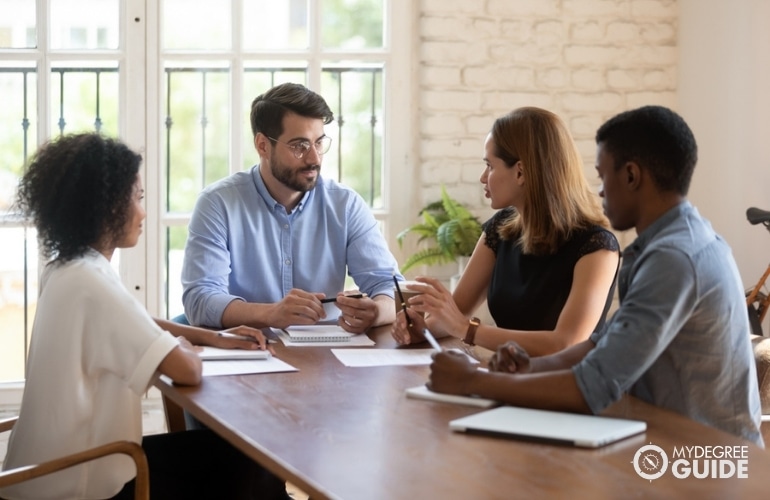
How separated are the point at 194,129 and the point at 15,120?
724mm

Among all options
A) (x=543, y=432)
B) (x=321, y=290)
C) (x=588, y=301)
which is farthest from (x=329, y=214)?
(x=543, y=432)

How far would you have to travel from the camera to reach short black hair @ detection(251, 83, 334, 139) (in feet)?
11.0

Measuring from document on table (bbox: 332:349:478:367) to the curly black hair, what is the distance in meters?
0.66

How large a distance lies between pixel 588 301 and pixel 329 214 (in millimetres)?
1108

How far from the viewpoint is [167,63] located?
4.28 meters

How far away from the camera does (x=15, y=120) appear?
4227 millimetres

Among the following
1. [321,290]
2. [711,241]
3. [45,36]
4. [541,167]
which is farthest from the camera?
[45,36]

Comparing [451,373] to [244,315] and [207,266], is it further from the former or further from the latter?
[207,266]

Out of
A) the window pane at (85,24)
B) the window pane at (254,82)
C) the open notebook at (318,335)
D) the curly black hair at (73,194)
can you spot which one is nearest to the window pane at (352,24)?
the window pane at (254,82)

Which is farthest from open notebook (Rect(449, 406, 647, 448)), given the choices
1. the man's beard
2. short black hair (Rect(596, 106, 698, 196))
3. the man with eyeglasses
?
the man's beard

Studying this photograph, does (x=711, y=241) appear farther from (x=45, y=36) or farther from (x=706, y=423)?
(x=45, y=36)

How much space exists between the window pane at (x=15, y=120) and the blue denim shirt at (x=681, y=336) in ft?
9.89

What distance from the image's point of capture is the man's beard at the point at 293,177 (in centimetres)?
330

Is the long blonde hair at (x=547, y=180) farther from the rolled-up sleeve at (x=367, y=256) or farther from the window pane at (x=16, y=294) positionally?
the window pane at (x=16, y=294)
